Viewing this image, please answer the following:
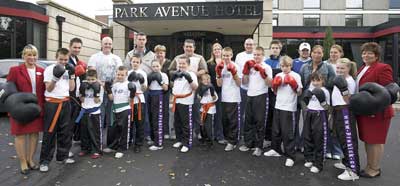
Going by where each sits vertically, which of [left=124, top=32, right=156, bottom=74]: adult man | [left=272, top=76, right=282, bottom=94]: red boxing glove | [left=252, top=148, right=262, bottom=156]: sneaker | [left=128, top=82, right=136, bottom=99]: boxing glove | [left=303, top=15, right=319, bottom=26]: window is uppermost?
[left=303, top=15, right=319, bottom=26]: window

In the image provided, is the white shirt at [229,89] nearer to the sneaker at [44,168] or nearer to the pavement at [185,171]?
the pavement at [185,171]

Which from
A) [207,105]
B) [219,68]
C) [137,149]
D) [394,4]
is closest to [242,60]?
[219,68]

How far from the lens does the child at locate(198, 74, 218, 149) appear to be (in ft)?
20.1

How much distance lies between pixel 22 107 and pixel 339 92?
13.8 feet

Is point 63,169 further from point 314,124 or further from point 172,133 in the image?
point 314,124

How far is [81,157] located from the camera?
570cm

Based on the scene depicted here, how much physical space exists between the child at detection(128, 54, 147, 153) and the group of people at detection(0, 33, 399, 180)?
2 cm

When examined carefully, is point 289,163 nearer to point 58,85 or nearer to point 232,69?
point 232,69

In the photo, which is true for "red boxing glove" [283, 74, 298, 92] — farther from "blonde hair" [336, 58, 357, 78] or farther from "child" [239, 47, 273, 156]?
"blonde hair" [336, 58, 357, 78]

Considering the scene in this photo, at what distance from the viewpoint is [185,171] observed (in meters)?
5.01

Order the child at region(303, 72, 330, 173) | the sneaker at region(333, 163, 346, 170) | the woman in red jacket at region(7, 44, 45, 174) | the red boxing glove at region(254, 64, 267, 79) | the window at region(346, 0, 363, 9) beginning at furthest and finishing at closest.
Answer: the window at region(346, 0, 363, 9)
the red boxing glove at region(254, 64, 267, 79)
the sneaker at region(333, 163, 346, 170)
the child at region(303, 72, 330, 173)
the woman in red jacket at region(7, 44, 45, 174)

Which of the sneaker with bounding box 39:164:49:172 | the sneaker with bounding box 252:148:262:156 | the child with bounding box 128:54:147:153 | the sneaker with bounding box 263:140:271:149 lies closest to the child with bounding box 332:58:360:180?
the sneaker with bounding box 252:148:262:156

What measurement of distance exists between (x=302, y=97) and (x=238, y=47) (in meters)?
12.3

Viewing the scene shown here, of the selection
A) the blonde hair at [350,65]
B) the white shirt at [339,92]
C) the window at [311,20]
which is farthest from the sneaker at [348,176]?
the window at [311,20]
